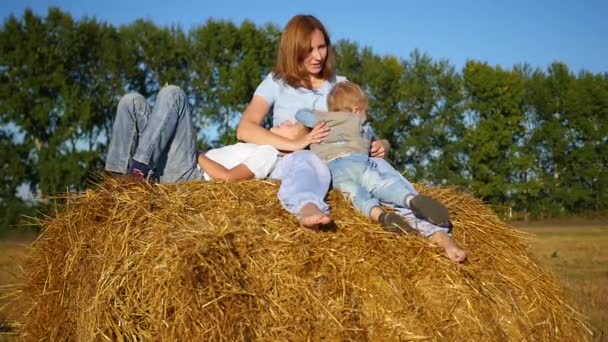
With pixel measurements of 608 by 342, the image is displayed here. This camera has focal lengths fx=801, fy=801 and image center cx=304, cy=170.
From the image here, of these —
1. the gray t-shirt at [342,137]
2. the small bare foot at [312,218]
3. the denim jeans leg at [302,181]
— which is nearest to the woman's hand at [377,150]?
the gray t-shirt at [342,137]

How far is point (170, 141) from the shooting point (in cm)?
565

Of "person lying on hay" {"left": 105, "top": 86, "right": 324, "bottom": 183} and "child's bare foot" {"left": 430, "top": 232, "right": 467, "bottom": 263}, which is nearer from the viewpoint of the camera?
"child's bare foot" {"left": 430, "top": 232, "right": 467, "bottom": 263}

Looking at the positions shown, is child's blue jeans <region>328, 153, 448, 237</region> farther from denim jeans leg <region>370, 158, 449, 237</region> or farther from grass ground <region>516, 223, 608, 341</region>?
grass ground <region>516, 223, 608, 341</region>

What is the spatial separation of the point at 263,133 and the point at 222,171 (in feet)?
1.56

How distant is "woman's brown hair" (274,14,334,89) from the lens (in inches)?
232

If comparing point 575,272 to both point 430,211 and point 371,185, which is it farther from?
point 430,211

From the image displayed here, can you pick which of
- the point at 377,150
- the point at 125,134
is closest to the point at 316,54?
the point at 377,150

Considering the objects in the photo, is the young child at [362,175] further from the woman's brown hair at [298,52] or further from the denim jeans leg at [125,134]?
the denim jeans leg at [125,134]

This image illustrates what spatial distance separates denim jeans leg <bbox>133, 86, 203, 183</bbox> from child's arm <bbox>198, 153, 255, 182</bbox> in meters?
0.10

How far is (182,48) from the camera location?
33562mm

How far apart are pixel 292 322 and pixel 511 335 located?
139 cm

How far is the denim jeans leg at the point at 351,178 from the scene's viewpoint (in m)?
4.85

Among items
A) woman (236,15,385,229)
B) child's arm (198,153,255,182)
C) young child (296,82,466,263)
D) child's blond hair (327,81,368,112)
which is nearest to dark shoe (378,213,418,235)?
young child (296,82,466,263)

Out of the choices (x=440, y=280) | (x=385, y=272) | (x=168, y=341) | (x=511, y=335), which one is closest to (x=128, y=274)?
(x=168, y=341)
